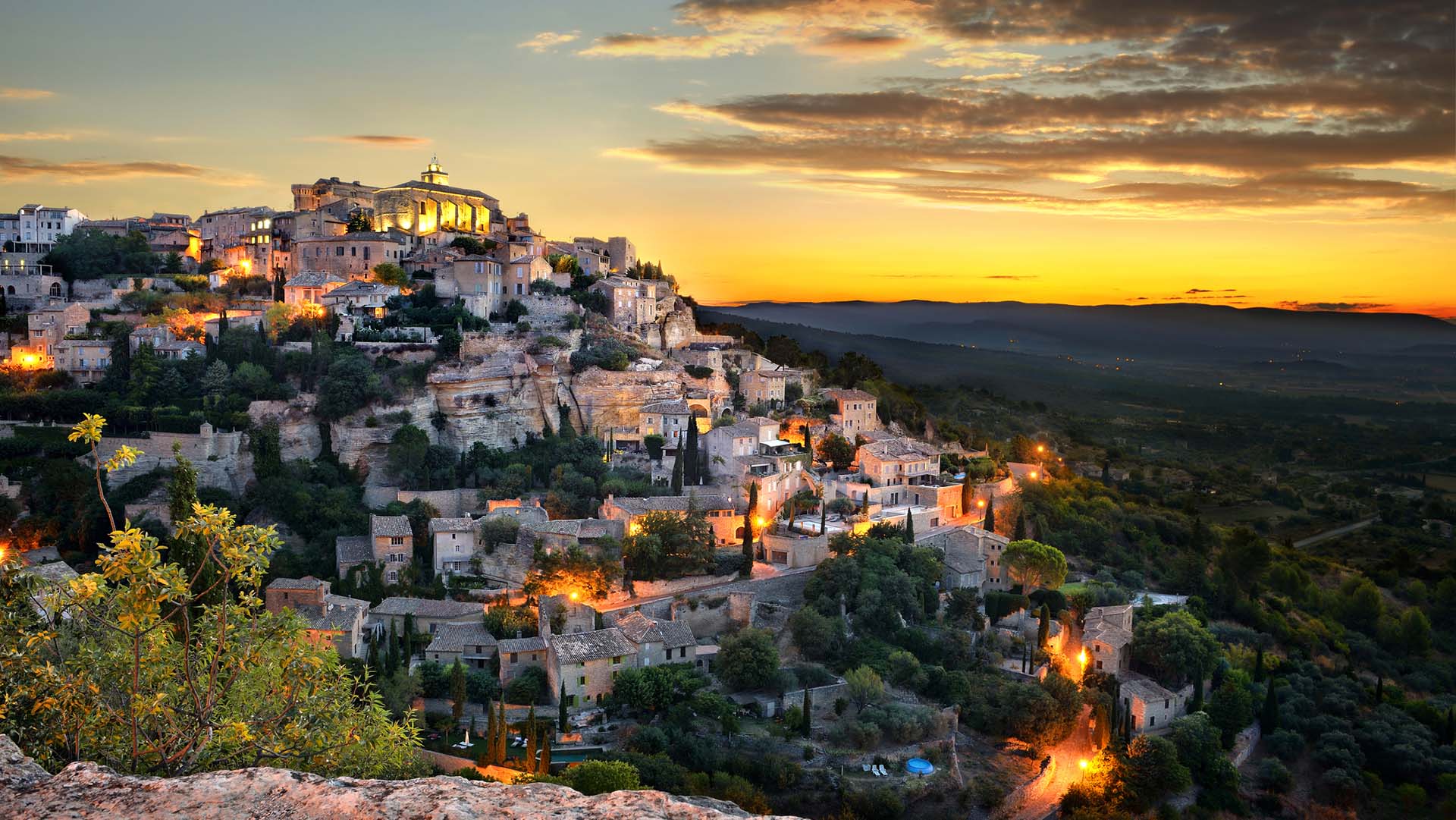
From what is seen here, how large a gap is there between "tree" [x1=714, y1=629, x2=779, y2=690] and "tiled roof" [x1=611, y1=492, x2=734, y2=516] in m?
5.08

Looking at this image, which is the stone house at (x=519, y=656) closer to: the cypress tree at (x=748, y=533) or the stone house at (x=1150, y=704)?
the cypress tree at (x=748, y=533)

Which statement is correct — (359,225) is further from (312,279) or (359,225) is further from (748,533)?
(748,533)

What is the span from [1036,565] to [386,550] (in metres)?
17.0

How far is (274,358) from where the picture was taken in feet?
111

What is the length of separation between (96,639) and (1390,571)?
4121 cm

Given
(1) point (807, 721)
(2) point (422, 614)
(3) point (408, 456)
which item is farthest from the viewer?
(3) point (408, 456)

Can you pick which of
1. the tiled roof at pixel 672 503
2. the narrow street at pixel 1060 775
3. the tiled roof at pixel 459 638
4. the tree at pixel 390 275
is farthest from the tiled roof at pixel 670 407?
the narrow street at pixel 1060 775

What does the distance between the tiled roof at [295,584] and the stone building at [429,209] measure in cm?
2140

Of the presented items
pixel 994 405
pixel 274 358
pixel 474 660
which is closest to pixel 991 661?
pixel 474 660

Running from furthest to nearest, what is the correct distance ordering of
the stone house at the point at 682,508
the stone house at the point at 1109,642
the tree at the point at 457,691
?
the stone house at the point at 682,508 < the stone house at the point at 1109,642 < the tree at the point at 457,691

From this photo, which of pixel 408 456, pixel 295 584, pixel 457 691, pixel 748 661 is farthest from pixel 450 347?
pixel 748 661

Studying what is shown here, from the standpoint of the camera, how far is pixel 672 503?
2919 cm

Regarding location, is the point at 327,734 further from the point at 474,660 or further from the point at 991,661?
the point at 991,661

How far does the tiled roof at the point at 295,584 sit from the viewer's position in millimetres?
24391
